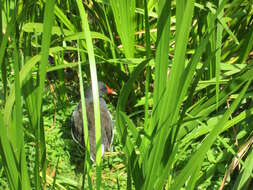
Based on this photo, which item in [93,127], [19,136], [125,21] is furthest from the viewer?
[93,127]

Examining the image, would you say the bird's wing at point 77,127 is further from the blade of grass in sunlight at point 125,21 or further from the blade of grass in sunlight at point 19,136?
the blade of grass in sunlight at point 19,136

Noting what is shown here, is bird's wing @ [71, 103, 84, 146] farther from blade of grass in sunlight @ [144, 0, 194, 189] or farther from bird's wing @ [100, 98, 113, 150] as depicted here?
blade of grass in sunlight @ [144, 0, 194, 189]

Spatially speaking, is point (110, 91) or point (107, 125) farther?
point (110, 91)

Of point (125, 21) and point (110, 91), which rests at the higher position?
point (125, 21)

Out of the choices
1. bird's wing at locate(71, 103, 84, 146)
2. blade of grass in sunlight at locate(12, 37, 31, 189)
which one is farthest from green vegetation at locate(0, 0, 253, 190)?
bird's wing at locate(71, 103, 84, 146)

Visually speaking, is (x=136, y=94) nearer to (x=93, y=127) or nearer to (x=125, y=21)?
(x=93, y=127)

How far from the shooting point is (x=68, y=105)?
313 cm

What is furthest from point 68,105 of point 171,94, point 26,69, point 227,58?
point 171,94

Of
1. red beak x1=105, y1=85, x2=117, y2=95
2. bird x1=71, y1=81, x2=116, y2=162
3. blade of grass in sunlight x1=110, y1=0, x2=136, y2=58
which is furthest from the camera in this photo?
red beak x1=105, y1=85, x2=117, y2=95

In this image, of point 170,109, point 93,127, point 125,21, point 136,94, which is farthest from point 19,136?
point 136,94

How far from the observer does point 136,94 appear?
298cm

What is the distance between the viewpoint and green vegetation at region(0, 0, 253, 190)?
4.83 feet

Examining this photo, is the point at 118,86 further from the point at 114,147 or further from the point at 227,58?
the point at 227,58

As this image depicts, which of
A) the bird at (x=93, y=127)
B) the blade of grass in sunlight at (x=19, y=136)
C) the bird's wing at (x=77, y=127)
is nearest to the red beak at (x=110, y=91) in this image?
the bird at (x=93, y=127)
